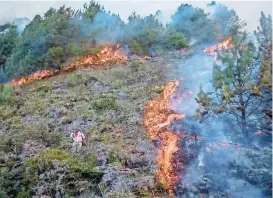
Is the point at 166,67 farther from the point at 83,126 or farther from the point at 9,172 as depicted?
the point at 9,172

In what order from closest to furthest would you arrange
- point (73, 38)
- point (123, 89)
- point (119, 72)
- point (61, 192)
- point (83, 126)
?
point (61, 192) → point (83, 126) → point (123, 89) → point (119, 72) → point (73, 38)

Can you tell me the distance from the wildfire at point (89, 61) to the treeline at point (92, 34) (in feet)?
1.33

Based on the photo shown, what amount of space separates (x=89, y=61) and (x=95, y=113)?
11.6 meters

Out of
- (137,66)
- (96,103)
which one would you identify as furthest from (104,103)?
(137,66)

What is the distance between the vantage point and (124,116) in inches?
688

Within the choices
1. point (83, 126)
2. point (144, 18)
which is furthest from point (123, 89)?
point (144, 18)

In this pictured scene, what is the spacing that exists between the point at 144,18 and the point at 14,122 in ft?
76.6

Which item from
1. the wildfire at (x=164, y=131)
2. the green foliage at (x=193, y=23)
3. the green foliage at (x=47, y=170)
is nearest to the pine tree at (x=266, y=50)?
the wildfire at (x=164, y=131)

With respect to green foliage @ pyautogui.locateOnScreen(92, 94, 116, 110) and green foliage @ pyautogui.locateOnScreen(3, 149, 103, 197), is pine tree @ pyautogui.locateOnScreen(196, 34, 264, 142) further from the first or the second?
green foliage @ pyautogui.locateOnScreen(92, 94, 116, 110)

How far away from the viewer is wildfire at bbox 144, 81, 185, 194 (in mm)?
12820

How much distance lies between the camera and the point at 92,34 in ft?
103

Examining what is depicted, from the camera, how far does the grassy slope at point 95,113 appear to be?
45.8 ft

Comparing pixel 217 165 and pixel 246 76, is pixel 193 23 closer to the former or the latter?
pixel 246 76

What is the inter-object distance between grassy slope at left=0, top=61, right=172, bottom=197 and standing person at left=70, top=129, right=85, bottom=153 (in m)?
0.27
